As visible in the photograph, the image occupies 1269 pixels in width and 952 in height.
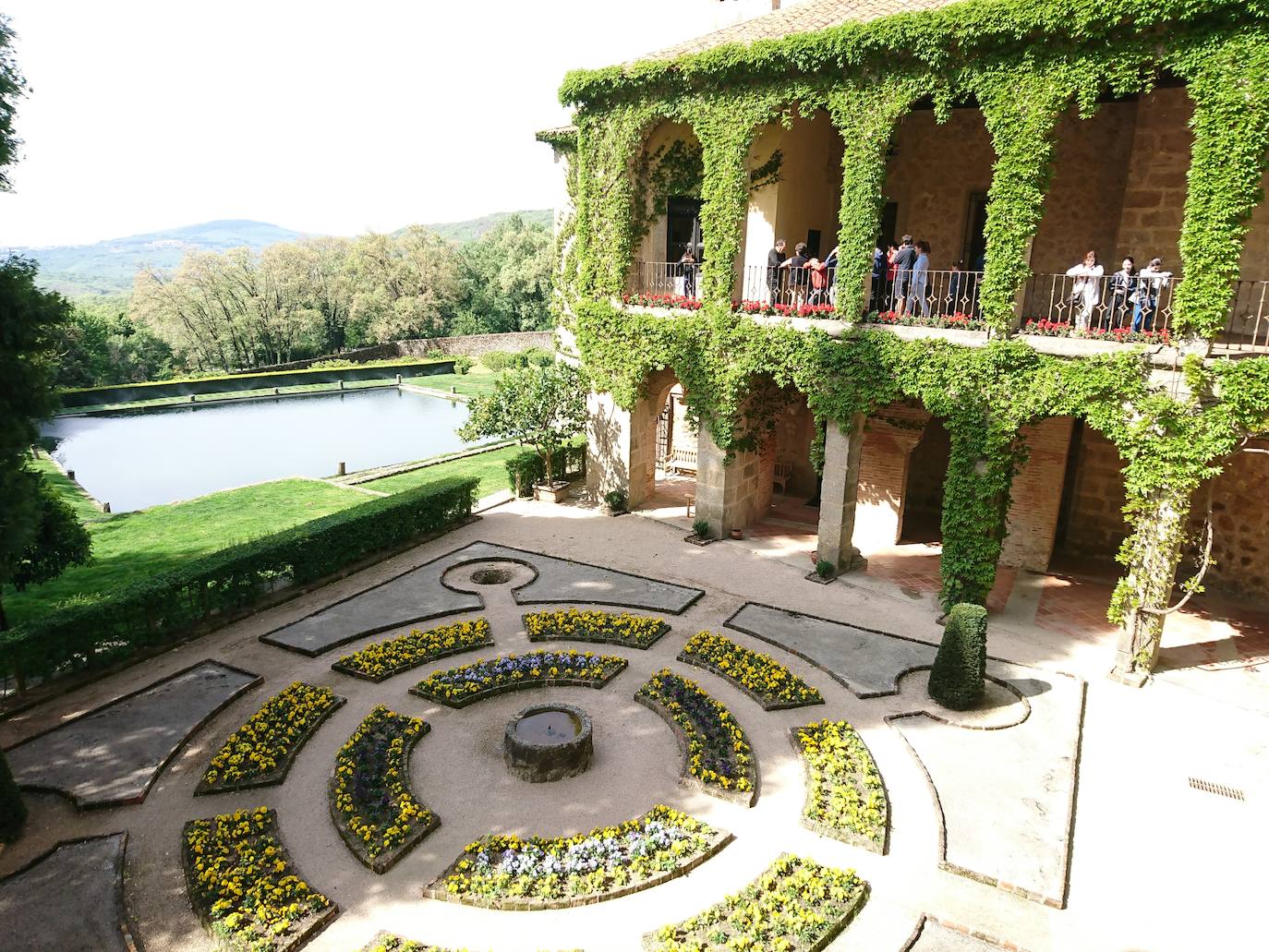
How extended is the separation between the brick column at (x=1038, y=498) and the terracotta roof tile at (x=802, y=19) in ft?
29.1

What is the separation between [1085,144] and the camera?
54.6ft

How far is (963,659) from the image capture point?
39.2ft

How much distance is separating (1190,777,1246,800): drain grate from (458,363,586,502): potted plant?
1566 centimetres

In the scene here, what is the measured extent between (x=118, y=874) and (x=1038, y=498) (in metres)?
17.8

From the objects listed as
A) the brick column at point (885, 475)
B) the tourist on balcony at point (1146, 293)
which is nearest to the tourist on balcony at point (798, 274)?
the brick column at point (885, 475)

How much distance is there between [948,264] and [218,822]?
18.0m

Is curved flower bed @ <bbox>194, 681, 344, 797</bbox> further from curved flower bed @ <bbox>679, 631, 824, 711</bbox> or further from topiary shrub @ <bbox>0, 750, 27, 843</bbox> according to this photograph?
curved flower bed @ <bbox>679, 631, 824, 711</bbox>

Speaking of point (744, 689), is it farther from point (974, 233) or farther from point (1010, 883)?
point (974, 233)

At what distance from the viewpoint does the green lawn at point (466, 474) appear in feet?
82.9

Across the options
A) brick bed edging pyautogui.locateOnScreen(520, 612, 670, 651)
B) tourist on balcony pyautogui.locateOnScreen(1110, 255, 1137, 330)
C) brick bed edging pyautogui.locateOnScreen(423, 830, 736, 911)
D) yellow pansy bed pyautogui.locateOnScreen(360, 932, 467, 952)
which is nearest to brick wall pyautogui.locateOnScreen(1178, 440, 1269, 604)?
tourist on balcony pyautogui.locateOnScreen(1110, 255, 1137, 330)

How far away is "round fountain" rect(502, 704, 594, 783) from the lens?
10.2 meters

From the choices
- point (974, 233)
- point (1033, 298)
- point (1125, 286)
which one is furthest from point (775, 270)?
point (1125, 286)

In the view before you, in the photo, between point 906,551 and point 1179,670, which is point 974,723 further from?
point 906,551

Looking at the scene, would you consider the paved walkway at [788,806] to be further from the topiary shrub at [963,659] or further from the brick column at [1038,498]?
the brick column at [1038,498]
